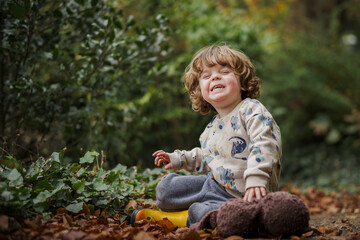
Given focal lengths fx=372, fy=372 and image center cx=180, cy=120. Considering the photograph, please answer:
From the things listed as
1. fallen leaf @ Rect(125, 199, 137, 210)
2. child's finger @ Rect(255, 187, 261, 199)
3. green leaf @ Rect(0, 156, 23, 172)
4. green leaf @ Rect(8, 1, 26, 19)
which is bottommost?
fallen leaf @ Rect(125, 199, 137, 210)

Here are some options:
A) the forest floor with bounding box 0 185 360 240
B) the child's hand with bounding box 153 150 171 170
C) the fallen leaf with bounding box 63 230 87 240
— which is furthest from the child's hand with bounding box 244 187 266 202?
the fallen leaf with bounding box 63 230 87 240

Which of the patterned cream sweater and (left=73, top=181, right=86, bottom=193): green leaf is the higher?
the patterned cream sweater

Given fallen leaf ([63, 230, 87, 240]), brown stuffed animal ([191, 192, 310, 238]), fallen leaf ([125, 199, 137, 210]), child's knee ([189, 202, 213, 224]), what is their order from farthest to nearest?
fallen leaf ([125, 199, 137, 210])
child's knee ([189, 202, 213, 224])
brown stuffed animal ([191, 192, 310, 238])
fallen leaf ([63, 230, 87, 240])

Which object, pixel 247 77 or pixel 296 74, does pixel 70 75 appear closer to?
pixel 247 77

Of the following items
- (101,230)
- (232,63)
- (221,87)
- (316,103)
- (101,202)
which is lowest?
(101,230)

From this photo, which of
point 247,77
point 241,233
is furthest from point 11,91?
point 241,233

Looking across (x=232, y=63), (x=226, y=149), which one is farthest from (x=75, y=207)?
(x=232, y=63)

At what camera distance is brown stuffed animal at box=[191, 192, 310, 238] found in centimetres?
181

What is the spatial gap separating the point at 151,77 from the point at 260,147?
6.91 feet

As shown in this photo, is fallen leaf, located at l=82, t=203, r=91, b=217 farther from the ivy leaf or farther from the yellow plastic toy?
the ivy leaf

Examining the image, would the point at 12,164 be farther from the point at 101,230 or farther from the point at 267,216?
the point at 267,216

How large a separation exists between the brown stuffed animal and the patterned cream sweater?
12 centimetres

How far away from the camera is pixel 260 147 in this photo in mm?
1984

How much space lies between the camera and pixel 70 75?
3229mm
